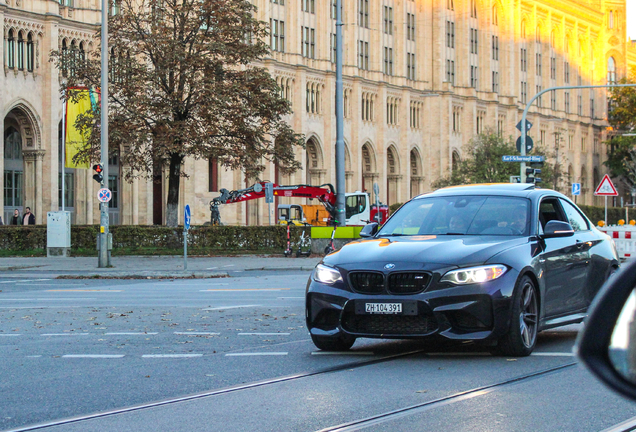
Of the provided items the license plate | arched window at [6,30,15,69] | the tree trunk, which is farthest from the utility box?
the license plate

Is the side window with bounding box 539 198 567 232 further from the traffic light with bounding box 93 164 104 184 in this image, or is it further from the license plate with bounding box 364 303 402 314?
the traffic light with bounding box 93 164 104 184

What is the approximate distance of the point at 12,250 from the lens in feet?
119

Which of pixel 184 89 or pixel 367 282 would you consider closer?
pixel 367 282

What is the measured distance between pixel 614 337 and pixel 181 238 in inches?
1385

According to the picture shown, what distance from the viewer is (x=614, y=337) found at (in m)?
1.99

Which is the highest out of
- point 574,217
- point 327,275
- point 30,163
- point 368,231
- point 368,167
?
point 368,167

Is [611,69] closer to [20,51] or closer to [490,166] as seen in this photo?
[490,166]

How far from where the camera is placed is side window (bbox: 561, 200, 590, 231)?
10312 mm

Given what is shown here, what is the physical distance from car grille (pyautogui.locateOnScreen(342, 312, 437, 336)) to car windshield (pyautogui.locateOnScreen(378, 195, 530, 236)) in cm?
140

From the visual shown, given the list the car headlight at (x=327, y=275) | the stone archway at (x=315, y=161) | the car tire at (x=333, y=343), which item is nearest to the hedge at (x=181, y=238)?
the car tire at (x=333, y=343)

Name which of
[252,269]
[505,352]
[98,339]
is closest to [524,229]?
[505,352]

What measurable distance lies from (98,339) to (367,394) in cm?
460

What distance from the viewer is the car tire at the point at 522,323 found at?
8422 millimetres

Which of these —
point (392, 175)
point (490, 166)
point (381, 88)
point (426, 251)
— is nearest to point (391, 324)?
point (426, 251)
